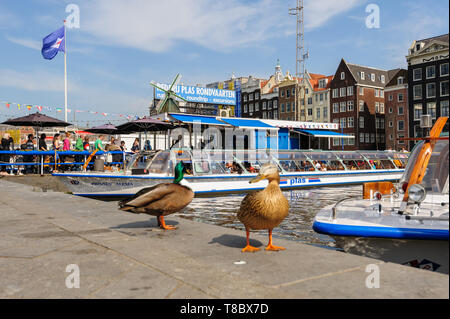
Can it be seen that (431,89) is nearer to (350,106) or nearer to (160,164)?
(350,106)

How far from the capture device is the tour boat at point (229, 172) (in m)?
15.0

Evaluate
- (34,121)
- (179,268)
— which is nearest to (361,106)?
(34,121)

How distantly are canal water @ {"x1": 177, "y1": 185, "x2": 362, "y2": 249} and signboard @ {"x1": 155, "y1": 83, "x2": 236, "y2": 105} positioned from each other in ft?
104

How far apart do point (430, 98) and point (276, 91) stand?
102 ft

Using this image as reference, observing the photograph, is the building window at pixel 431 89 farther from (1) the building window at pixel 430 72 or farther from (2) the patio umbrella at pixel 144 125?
(2) the patio umbrella at pixel 144 125

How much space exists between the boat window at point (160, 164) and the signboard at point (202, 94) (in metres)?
31.3

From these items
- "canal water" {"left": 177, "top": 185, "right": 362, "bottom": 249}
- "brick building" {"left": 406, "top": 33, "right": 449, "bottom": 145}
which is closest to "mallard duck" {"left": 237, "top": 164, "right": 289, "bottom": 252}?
"canal water" {"left": 177, "top": 185, "right": 362, "bottom": 249}

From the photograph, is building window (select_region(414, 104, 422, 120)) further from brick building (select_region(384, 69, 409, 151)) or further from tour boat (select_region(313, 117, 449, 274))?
tour boat (select_region(313, 117, 449, 274))

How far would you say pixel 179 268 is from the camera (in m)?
4.02

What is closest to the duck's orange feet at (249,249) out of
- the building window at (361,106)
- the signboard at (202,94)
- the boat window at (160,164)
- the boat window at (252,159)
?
the boat window at (160,164)

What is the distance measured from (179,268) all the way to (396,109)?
221 ft

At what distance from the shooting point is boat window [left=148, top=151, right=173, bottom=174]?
15586mm
